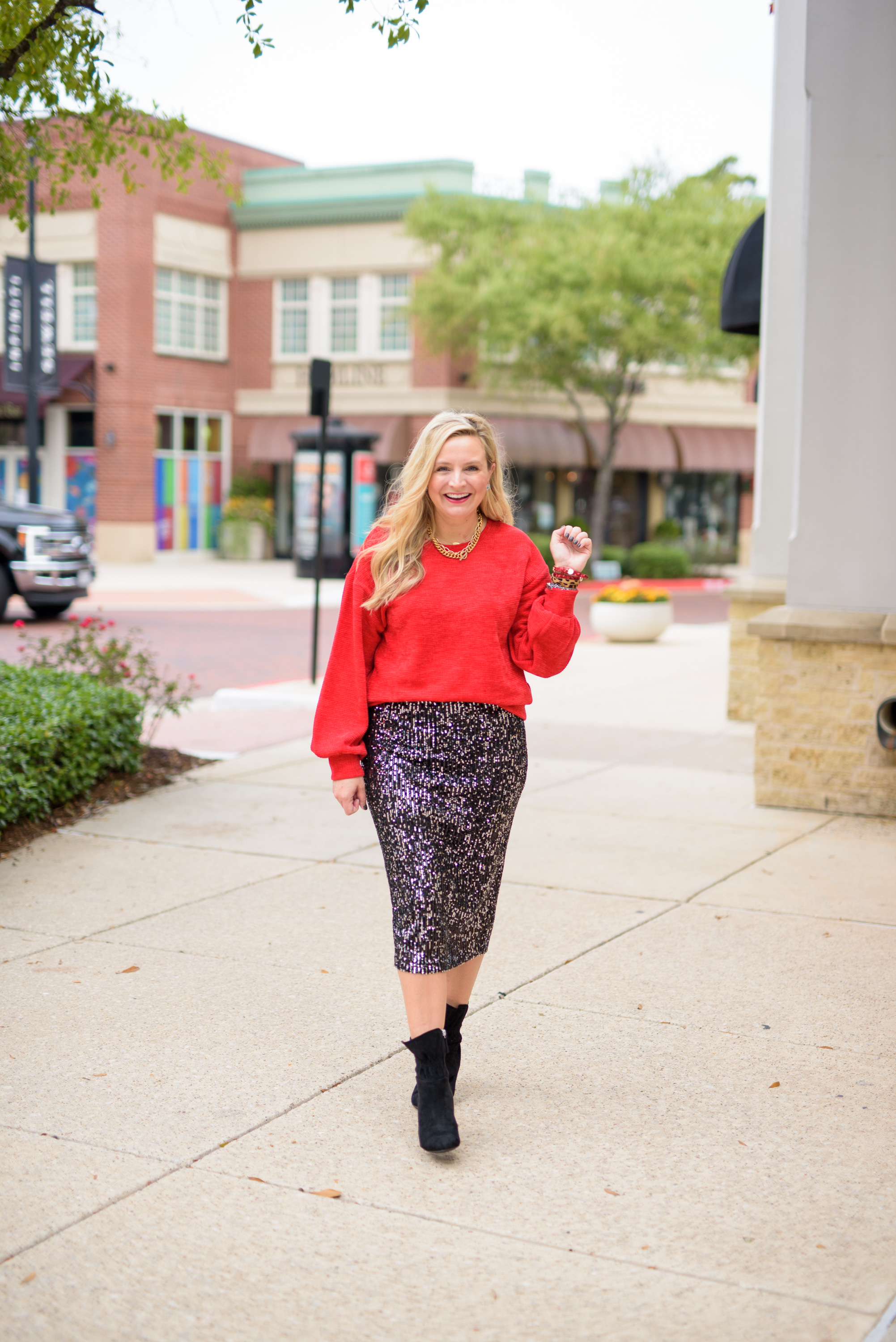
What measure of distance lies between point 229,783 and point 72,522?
11360 millimetres

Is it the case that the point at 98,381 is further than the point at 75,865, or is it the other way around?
the point at 98,381

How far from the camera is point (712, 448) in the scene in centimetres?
3716

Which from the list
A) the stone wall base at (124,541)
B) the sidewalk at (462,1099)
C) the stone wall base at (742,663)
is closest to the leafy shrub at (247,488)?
the stone wall base at (124,541)

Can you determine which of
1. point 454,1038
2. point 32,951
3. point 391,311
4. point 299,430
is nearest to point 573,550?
point 454,1038

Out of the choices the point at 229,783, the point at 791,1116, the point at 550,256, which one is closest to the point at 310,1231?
the point at 791,1116

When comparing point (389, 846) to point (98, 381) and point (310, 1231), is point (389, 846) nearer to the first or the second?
point (310, 1231)

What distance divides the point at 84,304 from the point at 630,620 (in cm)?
2054

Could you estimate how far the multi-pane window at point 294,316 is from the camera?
34.9 metres

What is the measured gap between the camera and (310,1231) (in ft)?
10.4

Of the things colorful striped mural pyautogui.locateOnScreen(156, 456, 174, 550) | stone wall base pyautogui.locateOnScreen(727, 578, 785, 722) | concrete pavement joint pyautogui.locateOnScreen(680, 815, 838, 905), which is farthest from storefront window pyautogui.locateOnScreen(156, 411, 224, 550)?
concrete pavement joint pyautogui.locateOnScreen(680, 815, 838, 905)

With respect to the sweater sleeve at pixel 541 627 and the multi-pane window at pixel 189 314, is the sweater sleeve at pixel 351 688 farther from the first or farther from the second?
the multi-pane window at pixel 189 314

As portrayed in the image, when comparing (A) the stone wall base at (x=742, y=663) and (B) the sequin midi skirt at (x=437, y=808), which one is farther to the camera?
(A) the stone wall base at (x=742, y=663)

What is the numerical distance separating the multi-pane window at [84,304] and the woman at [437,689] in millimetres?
31686

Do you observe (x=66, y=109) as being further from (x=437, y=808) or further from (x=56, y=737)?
(x=437, y=808)
